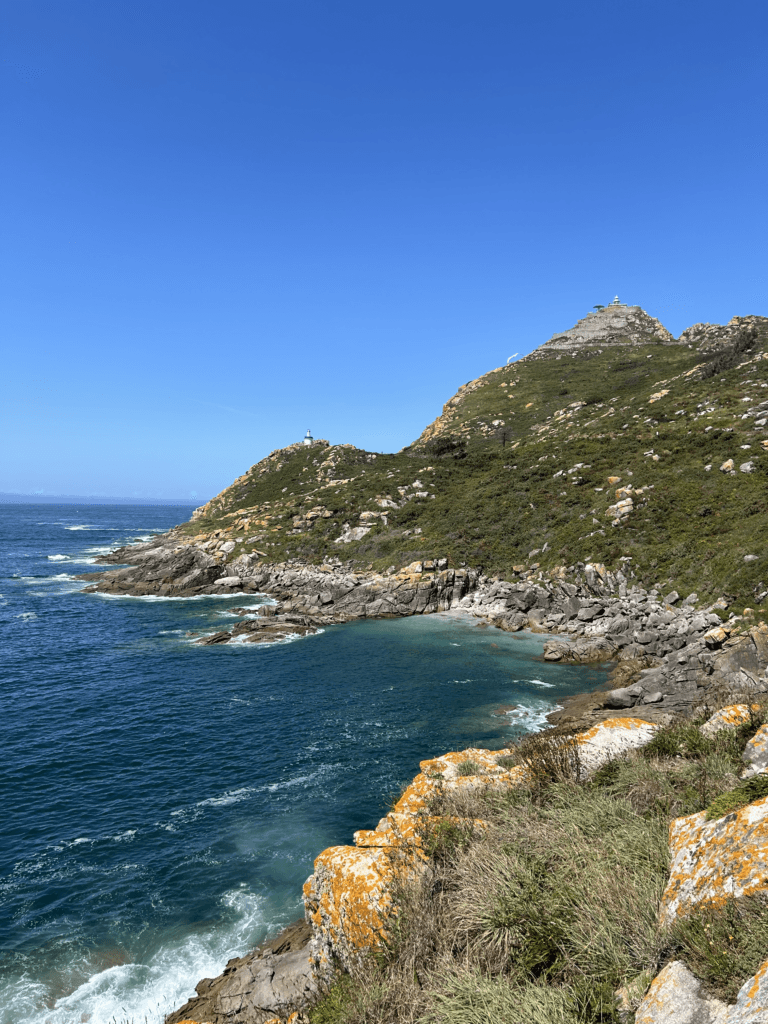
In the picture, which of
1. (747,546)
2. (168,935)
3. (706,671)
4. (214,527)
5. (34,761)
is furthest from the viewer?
(214,527)

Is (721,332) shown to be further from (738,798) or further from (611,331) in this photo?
(738,798)

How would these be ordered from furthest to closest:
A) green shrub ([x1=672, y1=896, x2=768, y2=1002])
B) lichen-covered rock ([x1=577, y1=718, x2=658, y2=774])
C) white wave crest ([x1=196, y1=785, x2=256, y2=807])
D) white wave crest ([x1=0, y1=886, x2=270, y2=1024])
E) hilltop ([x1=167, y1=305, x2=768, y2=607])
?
1. hilltop ([x1=167, y1=305, x2=768, y2=607])
2. white wave crest ([x1=196, y1=785, x2=256, y2=807])
3. white wave crest ([x1=0, y1=886, x2=270, y2=1024])
4. lichen-covered rock ([x1=577, y1=718, x2=658, y2=774])
5. green shrub ([x1=672, y1=896, x2=768, y2=1002])

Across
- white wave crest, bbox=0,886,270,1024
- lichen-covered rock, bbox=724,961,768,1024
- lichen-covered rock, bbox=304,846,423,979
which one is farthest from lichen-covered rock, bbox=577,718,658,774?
white wave crest, bbox=0,886,270,1024

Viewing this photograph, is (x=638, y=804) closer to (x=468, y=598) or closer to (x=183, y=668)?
(x=183, y=668)

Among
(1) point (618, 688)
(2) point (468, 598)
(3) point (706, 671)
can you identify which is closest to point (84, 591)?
(2) point (468, 598)

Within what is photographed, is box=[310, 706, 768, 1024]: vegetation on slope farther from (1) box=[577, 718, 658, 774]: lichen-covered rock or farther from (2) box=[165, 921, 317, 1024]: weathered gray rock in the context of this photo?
(2) box=[165, 921, 317, 1024]: weathered gray rock

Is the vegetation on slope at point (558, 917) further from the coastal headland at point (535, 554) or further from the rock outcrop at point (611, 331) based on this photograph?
the rock outcrop at point (611, 331)

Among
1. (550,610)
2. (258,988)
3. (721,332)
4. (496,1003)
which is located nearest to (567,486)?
(550,610)
